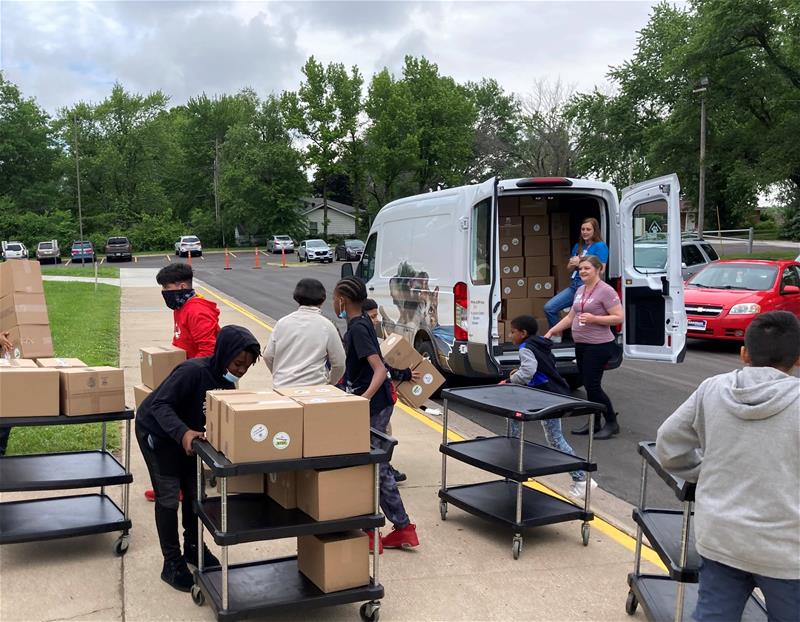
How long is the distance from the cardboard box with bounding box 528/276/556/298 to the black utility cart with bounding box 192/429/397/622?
620cm

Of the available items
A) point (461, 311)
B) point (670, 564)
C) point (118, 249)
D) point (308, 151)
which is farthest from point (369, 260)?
point (308, 151)

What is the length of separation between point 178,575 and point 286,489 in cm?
82

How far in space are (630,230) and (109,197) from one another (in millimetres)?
70711

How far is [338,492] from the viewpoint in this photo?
3.70 m

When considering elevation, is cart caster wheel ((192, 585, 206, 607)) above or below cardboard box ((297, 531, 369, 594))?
below

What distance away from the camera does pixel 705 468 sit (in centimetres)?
274

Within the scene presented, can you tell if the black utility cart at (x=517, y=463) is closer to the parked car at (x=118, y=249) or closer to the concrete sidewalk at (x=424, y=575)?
the concrete sidewalk at (x=424, y=575)

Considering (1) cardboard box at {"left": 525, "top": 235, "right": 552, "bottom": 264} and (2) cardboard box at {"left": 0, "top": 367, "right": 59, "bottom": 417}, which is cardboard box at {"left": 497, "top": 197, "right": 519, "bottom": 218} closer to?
(1) cardboard box at {"left": 525, "top": 235, "right": 552, "bottom": 264}

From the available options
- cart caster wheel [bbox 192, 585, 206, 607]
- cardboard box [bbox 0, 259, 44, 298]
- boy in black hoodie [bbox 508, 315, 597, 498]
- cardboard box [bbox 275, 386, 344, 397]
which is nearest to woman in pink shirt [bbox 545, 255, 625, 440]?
boy in black hoodie [bbox 508, 315, 597, 498]

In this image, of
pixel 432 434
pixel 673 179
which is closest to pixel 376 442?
pixel 432 434

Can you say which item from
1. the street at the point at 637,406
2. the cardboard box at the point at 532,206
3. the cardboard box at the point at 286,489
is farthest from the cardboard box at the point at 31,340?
the cardboard box at the point at 532,206

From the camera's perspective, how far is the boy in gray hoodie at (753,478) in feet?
8.39

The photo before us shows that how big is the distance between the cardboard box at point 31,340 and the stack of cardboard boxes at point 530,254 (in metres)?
5.35

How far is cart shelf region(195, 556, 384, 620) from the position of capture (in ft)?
11.7
